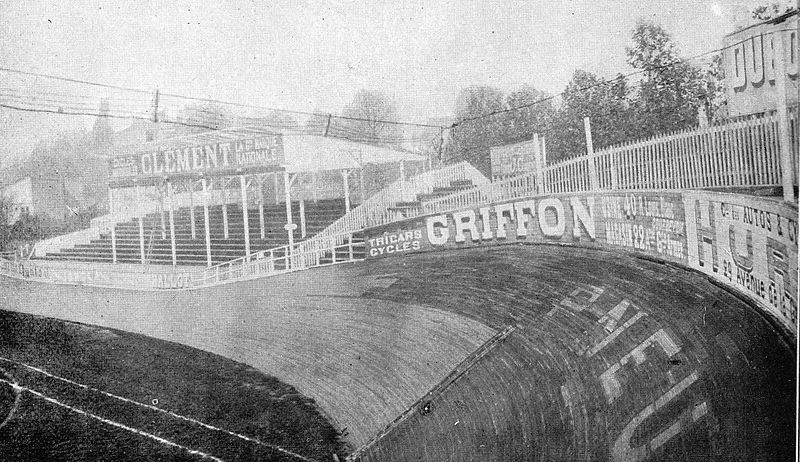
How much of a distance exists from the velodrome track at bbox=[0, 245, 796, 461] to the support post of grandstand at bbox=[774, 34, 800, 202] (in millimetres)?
A: 663

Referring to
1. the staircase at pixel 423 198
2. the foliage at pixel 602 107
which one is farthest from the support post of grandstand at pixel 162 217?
the foliage at pixel 602 107

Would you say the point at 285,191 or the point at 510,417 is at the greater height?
the point at 285,191

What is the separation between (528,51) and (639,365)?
1.89m

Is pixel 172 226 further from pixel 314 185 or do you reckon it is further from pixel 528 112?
pixel 528 112

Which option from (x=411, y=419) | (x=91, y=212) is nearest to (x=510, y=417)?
(x=411, y=419)

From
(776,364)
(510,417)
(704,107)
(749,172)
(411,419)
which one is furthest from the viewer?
(411,419)

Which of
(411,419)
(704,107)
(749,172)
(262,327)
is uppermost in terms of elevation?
(704,107)

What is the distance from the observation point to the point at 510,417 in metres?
3.74

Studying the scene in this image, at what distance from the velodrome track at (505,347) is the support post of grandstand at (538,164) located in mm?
390

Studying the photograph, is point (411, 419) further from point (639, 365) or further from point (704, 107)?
point (704, 107)

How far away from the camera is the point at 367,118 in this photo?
421 cm

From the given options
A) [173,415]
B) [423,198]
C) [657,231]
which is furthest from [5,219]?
[657,231]

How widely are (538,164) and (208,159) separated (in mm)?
2133

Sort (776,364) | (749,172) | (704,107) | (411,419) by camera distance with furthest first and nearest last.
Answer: (411,419) < (704,107) < (749,172) < (776,364)
